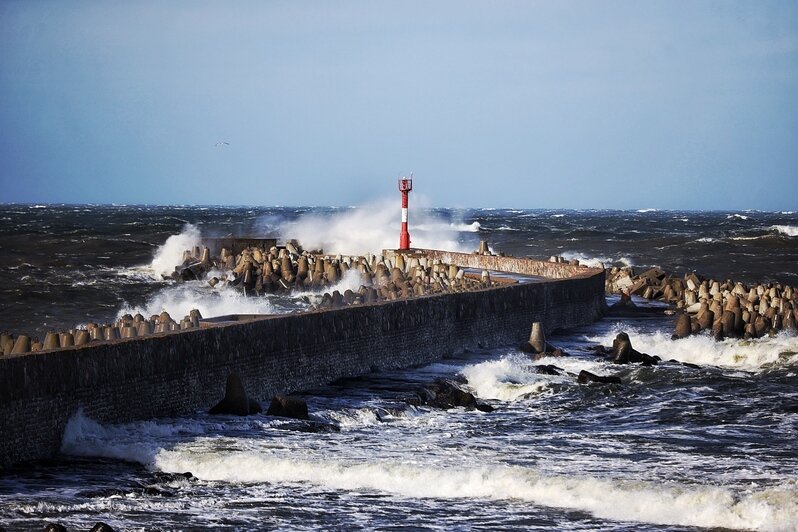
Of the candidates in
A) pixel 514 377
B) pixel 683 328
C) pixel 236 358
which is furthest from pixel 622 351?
pixel 236 358

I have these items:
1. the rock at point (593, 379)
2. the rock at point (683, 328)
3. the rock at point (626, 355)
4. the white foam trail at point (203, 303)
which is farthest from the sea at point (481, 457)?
the white foam trail at point (203, 303)

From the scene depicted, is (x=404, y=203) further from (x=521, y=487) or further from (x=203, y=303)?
(x=521, y=487)

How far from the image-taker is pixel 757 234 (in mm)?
86062

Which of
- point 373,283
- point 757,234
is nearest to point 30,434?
point 373,283

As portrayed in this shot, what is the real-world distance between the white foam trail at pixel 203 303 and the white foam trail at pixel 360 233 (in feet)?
37.1

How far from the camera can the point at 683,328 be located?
24047 mm

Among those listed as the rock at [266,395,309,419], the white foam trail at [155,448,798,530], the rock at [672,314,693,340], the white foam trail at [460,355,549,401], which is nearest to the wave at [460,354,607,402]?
the white foam trail at [460,355,549,401]

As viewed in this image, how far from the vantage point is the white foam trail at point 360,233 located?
47438 mm

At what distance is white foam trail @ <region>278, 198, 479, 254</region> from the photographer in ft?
156

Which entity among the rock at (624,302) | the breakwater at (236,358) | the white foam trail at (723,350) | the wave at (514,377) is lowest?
the white foam trail at (723,350)

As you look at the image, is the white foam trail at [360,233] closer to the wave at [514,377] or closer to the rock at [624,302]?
the rock at [624,302]

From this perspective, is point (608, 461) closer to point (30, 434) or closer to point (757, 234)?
point (30, 434)

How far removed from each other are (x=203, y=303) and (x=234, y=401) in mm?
16483

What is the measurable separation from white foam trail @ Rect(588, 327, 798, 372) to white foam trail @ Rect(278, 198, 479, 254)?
22824 millimetres
